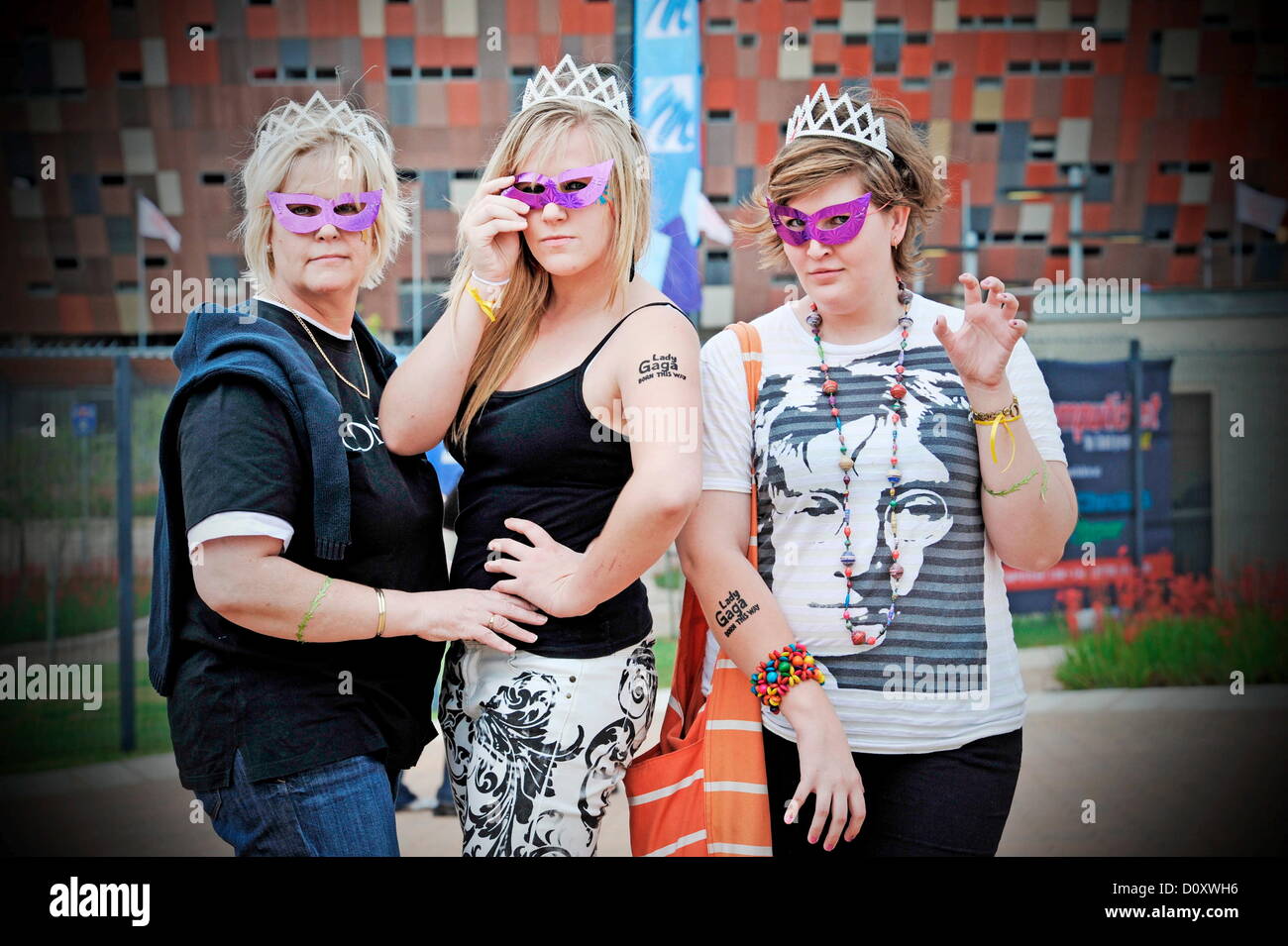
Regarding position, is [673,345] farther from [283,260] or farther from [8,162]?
[8,162]

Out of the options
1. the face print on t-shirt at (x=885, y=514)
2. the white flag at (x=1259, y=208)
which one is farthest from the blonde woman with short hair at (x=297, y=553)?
the white flag at (x=1259, y=208)

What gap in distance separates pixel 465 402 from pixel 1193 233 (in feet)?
62.4

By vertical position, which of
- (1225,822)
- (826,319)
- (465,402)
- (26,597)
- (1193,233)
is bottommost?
(1225,822)

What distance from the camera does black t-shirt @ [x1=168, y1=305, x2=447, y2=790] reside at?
77.7 inches

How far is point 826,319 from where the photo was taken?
2.31 meters

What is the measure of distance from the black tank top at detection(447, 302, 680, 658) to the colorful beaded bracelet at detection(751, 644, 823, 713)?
Result: 28 cm

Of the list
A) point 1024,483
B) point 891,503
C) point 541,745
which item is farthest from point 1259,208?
point 541,745

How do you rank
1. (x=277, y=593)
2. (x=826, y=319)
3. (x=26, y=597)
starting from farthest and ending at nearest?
(x=26, y=597)
(x=826, y=319)
(x=277, y=593)

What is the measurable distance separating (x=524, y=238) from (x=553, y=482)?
0.52 m

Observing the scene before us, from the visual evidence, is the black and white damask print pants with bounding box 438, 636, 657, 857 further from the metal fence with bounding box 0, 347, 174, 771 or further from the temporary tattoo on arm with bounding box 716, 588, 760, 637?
the metal fence with bounding box 0, 347, 174, 771

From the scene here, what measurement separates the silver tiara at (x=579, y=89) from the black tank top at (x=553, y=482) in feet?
1.44

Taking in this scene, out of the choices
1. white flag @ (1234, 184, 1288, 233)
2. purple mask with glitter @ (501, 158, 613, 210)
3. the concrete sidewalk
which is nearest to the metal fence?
the concrete sidewalk

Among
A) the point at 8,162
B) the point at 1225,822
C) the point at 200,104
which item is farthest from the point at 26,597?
the point at 8,162

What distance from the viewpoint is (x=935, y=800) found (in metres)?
2.18
